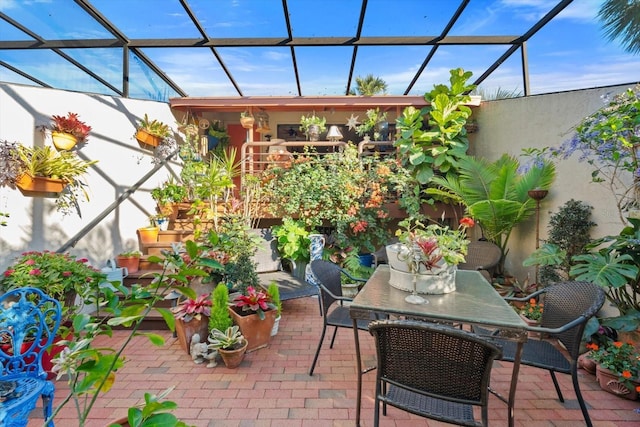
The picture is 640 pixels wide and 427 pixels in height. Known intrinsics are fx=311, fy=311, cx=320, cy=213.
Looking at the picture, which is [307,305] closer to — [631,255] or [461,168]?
[461,168]

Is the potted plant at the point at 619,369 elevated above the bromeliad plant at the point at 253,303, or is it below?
below

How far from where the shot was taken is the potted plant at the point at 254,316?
3051mm

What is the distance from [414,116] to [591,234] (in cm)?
307

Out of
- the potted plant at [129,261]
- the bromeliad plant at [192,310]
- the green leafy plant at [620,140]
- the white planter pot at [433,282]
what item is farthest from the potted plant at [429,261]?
the potted plant at [129,261]

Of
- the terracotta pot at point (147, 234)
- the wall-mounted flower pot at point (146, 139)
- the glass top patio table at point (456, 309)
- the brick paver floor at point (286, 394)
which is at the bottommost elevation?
the brick paver floor at point (286, 394)

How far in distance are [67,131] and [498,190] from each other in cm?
555

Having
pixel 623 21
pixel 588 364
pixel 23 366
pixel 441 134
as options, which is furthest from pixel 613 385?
pixel 23 366

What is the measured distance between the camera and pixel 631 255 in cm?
258

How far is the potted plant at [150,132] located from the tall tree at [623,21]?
20.4ft

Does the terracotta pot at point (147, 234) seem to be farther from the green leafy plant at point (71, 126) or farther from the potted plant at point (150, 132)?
the green leafy plant at point (71, 126)

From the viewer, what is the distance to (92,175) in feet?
13.1

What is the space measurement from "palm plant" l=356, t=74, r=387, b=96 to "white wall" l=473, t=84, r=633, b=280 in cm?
232

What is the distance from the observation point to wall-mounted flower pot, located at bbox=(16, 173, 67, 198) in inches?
119

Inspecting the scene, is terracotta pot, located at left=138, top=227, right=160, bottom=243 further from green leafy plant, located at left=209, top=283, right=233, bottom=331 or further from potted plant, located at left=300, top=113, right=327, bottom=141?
potted plant, located at left=300, top=113, right=327, bottom=141
